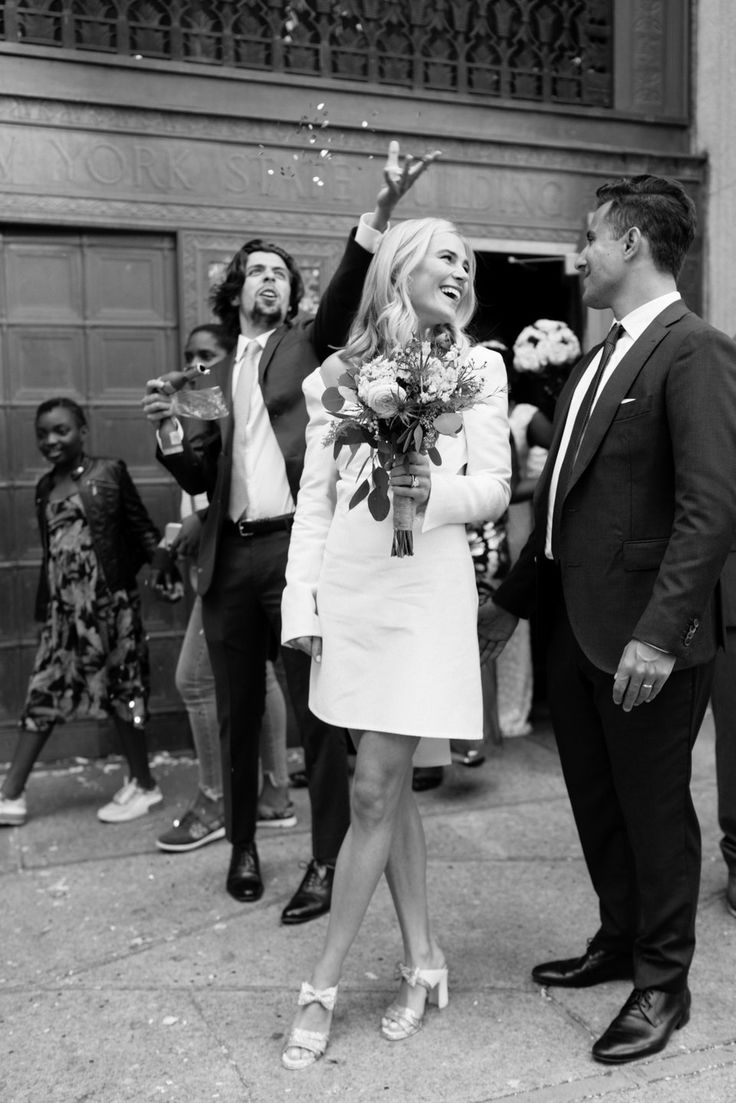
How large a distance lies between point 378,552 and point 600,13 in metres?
5.13

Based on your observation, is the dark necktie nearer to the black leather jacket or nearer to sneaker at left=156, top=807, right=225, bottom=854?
sneaker at left=156, top=807, right=225, bottom=854

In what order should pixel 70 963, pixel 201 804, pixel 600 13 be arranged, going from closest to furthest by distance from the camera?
pixel 70 963 → pixel 201 804 → pixel 600 13

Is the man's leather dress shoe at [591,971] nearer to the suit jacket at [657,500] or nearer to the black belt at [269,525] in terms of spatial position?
the suit jacket at [657,500]

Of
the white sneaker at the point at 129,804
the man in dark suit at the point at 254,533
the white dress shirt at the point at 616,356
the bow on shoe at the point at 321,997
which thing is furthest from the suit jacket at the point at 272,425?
the bow on shoe at the point at 321,997

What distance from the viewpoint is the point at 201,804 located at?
493cm

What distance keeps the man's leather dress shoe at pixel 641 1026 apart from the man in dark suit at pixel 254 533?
1262 mm

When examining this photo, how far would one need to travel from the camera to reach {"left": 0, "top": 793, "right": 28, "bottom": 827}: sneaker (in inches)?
202

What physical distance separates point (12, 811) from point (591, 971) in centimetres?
280

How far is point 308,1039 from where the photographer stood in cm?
309

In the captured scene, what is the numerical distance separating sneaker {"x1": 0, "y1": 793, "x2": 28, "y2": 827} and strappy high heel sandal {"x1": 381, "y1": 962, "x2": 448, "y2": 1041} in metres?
2.44

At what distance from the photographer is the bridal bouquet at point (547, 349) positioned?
19.4 ft

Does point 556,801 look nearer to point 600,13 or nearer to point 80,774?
point 80,774

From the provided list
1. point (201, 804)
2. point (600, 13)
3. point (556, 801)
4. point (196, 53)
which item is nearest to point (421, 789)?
point (556, 801)

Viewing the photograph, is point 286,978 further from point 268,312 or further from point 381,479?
point 268,312
